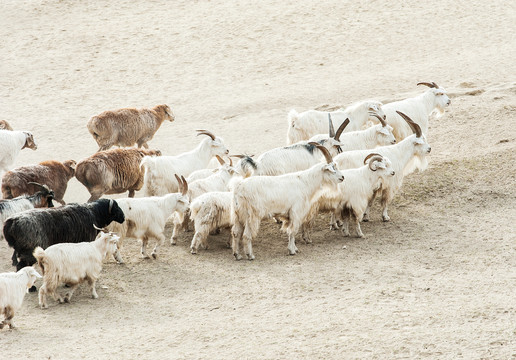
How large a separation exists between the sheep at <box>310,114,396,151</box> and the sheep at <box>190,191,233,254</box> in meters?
2.47

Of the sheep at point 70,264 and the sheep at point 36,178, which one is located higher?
the sheep at point 36,178

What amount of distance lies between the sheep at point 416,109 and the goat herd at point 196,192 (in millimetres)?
25

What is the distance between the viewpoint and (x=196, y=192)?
11.0m

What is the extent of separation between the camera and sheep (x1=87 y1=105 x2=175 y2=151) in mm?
Result: 13727

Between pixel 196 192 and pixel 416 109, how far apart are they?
4349 millimetres

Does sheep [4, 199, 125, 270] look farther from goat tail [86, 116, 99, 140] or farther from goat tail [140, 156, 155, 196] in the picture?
goat tail [86, 116, 99, 140]

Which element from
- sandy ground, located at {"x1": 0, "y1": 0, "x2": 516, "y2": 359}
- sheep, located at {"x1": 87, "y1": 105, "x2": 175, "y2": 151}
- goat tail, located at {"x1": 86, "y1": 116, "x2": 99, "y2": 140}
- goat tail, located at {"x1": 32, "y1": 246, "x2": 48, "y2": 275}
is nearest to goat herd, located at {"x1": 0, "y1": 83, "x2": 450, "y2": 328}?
goat tail, located at {"x1": 32, "y1": 246, "x2": 48, "y2": 275}

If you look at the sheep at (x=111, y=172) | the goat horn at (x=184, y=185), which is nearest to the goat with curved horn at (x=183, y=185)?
the goat horn at (x=184, y=185)

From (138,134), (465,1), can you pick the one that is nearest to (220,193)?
(138,134)

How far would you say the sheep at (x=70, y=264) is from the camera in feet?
28.6

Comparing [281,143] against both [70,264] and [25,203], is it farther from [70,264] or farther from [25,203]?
[70,264]

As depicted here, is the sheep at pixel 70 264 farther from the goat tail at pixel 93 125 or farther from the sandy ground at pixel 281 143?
the goat tail at pixel 93 125

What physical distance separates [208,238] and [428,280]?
3166 millimetres

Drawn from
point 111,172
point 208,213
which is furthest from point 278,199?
point 111,172
